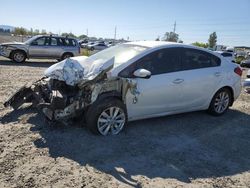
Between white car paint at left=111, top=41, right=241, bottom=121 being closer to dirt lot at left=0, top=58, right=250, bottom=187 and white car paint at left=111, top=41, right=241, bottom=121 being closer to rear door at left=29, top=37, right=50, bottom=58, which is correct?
dirt lot at left=0, top=58, right=250, bottom=187

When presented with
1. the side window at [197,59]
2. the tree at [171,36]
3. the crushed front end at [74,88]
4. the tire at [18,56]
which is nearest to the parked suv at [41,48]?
the tire at [18,56]

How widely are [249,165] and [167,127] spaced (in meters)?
1.79

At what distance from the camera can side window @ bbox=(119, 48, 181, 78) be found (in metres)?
5.67

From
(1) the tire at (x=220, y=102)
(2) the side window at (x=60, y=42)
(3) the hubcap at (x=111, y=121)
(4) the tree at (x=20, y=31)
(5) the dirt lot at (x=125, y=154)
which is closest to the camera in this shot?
(5) the dirt lot at (x=125, y=154)

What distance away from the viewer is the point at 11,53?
1625 centimetres

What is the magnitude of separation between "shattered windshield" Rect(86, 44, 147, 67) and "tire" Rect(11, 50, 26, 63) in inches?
424

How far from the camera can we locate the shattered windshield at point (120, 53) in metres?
5.93

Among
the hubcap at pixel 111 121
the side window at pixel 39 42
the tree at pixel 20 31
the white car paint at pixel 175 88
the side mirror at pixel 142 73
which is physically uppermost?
the tree at pixel 20 31

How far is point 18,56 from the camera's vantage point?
16391 millimetres

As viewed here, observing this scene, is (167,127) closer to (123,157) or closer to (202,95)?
(202,95)

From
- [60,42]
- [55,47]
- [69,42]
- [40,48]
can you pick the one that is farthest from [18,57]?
[69,42]

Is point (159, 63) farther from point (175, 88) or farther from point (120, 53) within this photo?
point (120, 53)

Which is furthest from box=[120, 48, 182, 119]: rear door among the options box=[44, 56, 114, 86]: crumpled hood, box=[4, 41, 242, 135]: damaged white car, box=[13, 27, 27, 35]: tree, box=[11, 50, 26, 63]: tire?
box=[13, 27, 27, 35]: tree

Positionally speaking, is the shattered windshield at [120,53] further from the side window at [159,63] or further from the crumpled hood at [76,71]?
the crumpled hood at [76,71]
